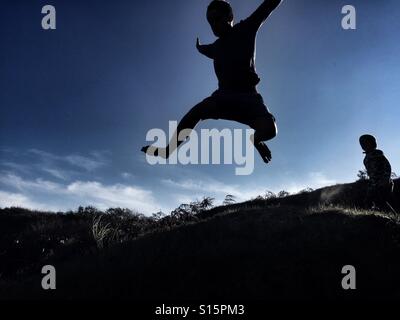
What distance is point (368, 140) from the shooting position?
872 cm

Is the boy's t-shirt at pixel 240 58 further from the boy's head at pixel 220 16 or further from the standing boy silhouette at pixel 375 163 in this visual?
the standing boy silhouette at pixel 375 163

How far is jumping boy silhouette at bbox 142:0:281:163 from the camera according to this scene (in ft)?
16.3

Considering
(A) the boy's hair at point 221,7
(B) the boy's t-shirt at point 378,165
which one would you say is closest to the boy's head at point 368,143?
(B) the boy's t-shirt at point 378,165

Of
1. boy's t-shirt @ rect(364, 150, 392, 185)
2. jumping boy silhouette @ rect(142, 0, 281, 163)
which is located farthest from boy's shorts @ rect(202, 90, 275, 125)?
boy's t-shirt @ rect(364, 150, 392, 185)

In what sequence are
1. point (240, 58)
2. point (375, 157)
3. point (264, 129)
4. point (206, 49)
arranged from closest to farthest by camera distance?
1. point (264, 129)
2. point (240, 58)
3. point (206, 49)
4. point (375, 157)

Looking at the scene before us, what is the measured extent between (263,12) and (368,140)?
15.7ft

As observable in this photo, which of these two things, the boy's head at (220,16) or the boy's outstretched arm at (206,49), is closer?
the boy's head at (220,16)

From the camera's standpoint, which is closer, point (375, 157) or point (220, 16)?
point (220, 16)

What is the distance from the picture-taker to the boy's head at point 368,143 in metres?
8.69

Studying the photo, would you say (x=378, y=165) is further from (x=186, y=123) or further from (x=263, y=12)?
(x=186, y=123)

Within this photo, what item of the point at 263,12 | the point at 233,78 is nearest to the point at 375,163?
the point at 233,78

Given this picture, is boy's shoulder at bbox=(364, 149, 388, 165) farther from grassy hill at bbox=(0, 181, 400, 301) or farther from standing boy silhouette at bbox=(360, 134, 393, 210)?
grassy hill at bbox=(0, 181, 400, 301)

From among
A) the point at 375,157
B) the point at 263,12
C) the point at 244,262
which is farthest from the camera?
the point at 375,157

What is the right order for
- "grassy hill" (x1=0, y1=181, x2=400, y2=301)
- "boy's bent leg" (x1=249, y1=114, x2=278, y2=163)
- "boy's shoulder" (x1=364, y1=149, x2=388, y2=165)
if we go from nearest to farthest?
"boy's bent leg" (x1=249, y1=114, x2=278, y2=163), "grassy hill" (x1=0, y1=181, x2=400, y2=301), "boy's shoulder" (x1=364, y1=149, x2=388, y2=165)
